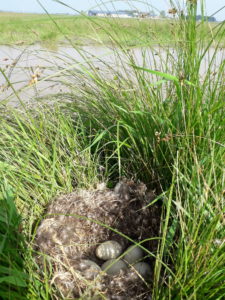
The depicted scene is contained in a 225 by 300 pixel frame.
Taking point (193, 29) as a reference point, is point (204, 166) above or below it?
below

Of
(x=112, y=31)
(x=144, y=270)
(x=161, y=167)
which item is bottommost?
(x=144, y=270)

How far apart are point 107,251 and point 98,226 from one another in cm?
14

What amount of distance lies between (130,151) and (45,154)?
407mm

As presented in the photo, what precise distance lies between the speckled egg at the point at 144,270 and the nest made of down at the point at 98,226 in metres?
0.04

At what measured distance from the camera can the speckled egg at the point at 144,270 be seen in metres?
1.44

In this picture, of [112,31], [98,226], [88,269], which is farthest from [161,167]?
[112,31]

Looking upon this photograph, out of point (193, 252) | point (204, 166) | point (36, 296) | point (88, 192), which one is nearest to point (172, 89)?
point (204, 166)

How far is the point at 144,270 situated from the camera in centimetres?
146

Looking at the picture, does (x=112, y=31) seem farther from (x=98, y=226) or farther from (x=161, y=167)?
(x=98, y=226)

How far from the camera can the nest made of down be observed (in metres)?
1.39

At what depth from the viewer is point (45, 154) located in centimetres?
189

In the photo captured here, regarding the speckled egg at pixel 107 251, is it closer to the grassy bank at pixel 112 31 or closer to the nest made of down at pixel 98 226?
the nest made of down at pixel 98 226

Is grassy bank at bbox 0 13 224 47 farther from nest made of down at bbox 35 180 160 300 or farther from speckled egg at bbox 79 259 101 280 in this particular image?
speckled egg at bbox 79 259 101 280

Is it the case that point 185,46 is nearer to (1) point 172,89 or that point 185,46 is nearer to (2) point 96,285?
(1) point 172,89
